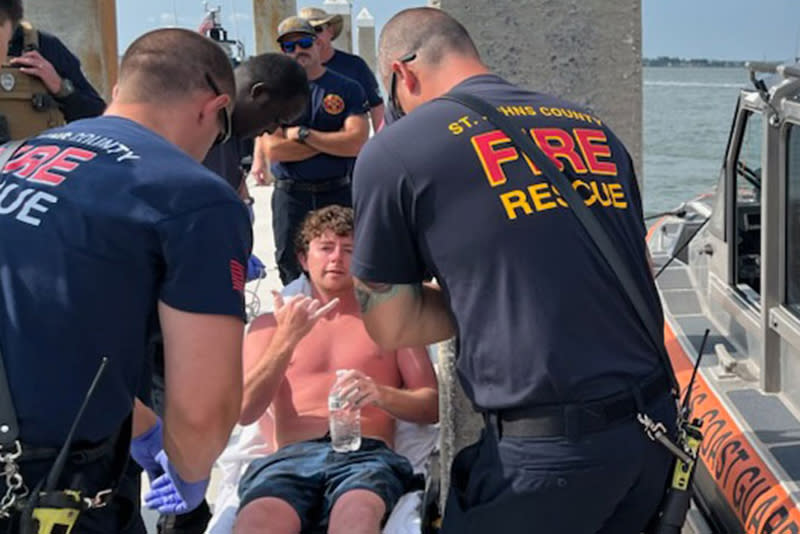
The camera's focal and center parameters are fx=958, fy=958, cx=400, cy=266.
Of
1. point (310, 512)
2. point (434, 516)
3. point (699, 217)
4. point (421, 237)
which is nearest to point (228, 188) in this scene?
point (421, 237)

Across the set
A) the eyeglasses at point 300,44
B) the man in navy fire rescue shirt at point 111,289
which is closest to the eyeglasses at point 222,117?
the man in navy fire rescue shirt at point 111,289

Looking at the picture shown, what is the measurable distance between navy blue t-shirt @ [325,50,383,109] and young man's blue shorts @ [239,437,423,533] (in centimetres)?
337

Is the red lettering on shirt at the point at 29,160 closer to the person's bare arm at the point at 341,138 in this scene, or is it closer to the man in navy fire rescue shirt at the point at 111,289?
the man in navy fire rescue shirt at the point at 111,289

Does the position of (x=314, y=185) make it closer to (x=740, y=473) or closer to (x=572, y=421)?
(x=740, y=473)

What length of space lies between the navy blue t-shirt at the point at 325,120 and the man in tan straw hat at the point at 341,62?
58 centimetres

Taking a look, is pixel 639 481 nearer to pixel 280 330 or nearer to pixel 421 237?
pixel 421 237

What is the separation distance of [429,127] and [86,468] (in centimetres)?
95

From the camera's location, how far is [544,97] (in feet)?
6.99

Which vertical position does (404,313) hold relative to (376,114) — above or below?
above

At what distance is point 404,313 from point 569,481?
51 cm

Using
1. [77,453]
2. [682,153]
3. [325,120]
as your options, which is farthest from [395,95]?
[682,153]

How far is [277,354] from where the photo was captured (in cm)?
287

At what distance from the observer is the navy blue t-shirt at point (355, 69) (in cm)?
596

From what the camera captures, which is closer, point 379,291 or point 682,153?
point 379,291
